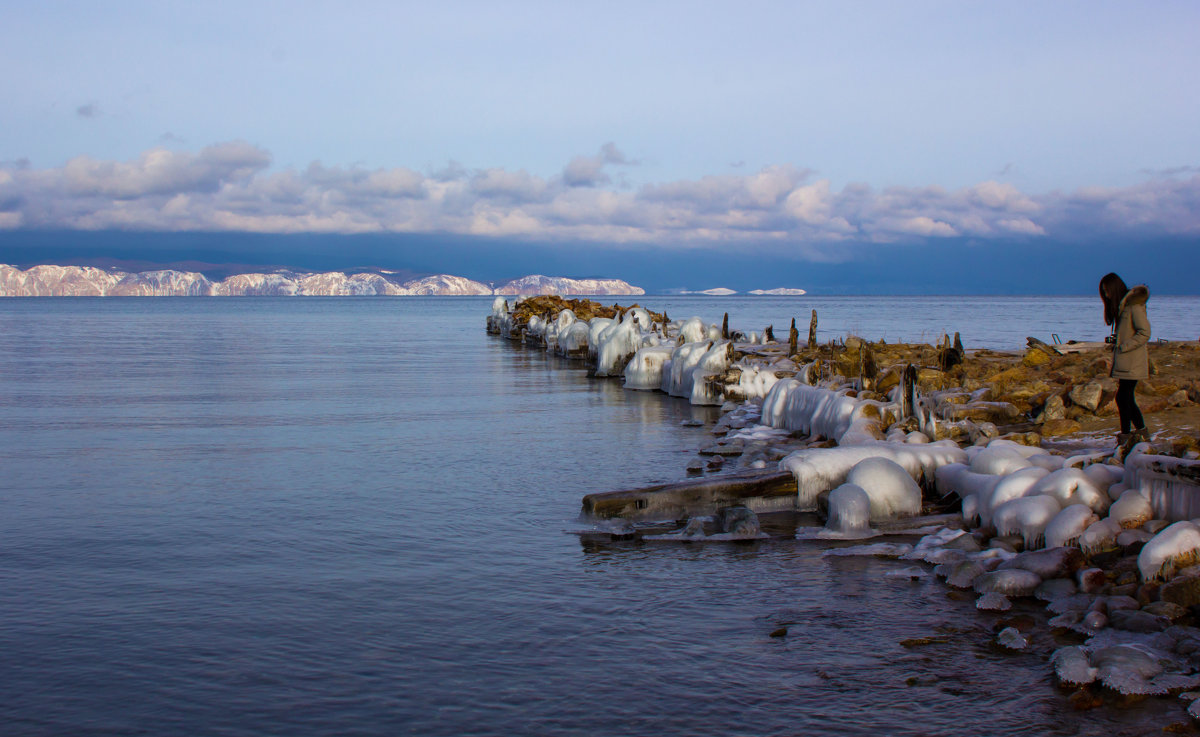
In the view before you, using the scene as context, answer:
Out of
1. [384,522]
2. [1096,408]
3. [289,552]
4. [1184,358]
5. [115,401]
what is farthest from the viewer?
[115,401]

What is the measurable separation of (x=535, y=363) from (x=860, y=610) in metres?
32.5

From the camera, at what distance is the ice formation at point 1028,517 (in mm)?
9801

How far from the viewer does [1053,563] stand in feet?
29.5

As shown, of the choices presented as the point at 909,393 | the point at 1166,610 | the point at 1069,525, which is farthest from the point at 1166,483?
the point at 909,393

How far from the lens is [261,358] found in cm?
4250

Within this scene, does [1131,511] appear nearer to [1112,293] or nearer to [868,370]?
[1112,293]

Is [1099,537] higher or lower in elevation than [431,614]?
higher

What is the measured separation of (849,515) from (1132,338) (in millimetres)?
4053

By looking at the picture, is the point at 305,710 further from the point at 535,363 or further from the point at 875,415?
the point at 535,363

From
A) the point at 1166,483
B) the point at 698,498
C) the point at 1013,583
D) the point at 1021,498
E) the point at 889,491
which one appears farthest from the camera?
the point at 698,498

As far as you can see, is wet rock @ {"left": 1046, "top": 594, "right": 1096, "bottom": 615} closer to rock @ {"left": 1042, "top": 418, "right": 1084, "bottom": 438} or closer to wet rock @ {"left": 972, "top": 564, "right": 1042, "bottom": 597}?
wet rock @ {"left": 972, "top": 564, "right": 1042, "bottom": 597}

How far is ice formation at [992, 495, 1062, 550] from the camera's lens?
32.2 feet

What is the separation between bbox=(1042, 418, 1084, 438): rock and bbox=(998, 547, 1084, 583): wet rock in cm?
626

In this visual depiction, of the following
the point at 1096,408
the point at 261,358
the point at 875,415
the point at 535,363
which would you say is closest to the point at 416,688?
the point at 875,415
